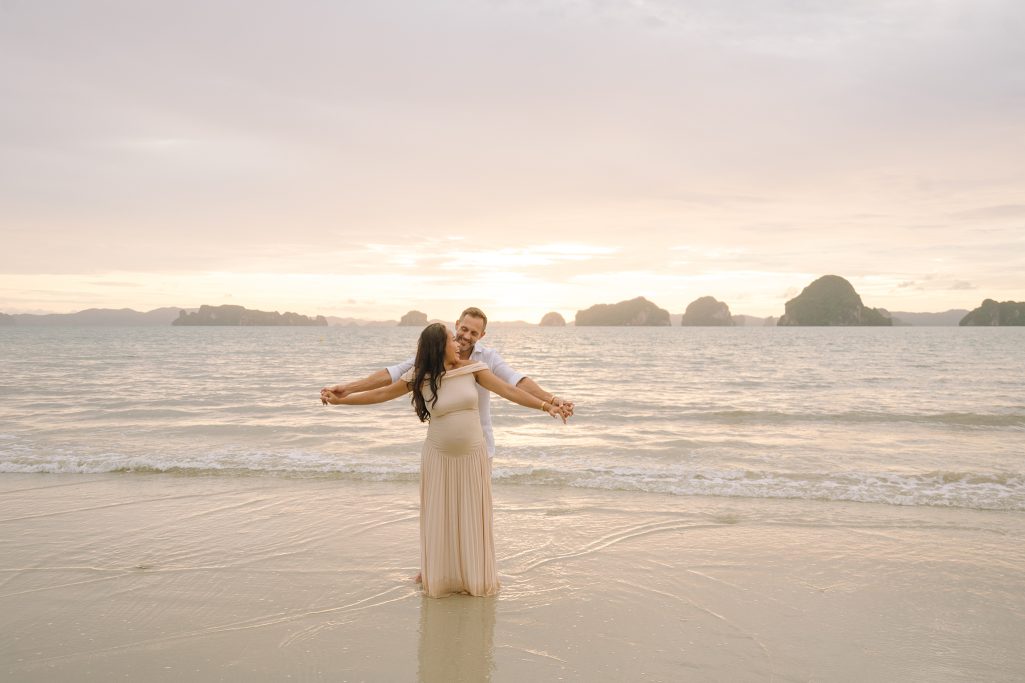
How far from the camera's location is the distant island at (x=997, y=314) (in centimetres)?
17662

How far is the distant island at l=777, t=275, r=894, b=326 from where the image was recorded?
624 feet

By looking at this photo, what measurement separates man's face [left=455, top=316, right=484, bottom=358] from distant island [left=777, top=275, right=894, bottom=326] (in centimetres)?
20722

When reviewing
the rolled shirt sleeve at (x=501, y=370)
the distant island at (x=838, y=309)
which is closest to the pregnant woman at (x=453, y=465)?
the rolled shirt sleeve at (x=501, y=370)

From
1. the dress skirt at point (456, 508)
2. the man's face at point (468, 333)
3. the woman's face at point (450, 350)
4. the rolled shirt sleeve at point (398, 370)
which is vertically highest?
the man's face at point (468, 333)

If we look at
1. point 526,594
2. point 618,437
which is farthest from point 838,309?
point 526,594

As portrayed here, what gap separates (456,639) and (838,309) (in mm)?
209598

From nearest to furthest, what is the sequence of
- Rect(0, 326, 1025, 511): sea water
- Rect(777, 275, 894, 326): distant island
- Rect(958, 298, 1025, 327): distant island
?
Rect(0, 326, 1025, 511): sea water
Rect(958, 298, 1025, 327): distant island
Rect(777, 275, 894, 326): distant island

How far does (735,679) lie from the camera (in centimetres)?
407

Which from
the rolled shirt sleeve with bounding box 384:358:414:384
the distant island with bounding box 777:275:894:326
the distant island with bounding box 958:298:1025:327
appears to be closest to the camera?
the rolled shirt sleeve with bounding box 384:358:414:384

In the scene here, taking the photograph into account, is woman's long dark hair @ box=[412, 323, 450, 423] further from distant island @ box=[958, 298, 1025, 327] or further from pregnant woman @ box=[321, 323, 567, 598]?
distant island @ box=[958, 298, 1025, 327]

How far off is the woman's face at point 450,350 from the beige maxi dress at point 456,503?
174 millimetres

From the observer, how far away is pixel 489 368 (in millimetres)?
5227

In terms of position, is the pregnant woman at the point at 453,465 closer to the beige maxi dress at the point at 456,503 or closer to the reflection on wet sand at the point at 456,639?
the beige maxi dress at the point at 456,503

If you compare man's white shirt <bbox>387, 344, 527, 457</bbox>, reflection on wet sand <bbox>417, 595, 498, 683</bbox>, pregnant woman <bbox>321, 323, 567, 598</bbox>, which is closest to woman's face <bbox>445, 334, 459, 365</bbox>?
pregnant woman <bbox>321, 323, 567, 598</bbox>
